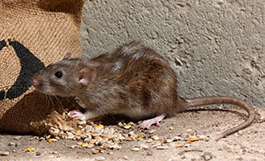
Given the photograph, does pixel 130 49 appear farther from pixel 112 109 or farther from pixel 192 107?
pixel 192 107

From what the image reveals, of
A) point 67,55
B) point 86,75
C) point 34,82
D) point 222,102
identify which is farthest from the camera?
point 222,102

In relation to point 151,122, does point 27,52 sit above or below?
above

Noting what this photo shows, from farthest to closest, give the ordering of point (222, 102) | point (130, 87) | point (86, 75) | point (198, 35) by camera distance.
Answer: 1. point (198, 35)
2. point (222, 102)
3. point (130, 87)
4. point (86, 75)

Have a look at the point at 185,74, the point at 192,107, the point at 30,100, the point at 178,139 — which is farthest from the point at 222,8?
the point at 30,100

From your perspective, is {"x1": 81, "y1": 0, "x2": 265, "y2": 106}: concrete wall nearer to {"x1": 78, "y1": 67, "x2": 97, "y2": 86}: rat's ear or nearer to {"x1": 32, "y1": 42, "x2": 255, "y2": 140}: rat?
{"x1": 32, "y1": 42, "x2": 255, "y2": 140}: rat

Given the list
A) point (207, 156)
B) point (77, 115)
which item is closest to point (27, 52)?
point (77, 115)

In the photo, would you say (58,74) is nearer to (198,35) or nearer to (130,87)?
(130,87)

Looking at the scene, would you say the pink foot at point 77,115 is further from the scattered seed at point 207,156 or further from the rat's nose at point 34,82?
the scattered seed at point 207,156

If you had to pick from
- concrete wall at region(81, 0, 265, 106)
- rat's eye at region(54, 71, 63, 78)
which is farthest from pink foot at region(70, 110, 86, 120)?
concrete wall at region(81, 0, 265, 106)
